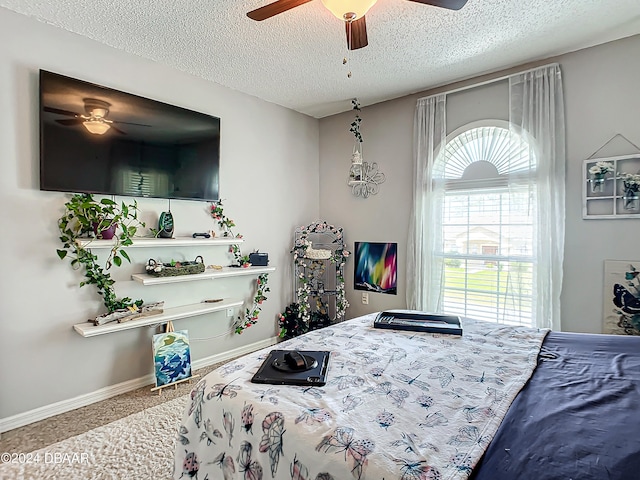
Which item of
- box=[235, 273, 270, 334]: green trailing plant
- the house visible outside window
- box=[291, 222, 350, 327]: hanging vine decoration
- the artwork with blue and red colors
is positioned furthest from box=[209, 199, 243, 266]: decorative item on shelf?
the house visible outside window

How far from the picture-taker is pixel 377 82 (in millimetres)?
3299

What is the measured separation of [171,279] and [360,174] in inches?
91.5

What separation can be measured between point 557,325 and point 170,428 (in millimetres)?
2965

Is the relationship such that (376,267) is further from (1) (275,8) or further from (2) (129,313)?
(1) (275,8)

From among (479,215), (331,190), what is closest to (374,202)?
(331,190)

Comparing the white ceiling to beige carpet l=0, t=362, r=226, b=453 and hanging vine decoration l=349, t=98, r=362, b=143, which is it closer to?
hanging vine decoration l=349, t=98, r=362, b=143

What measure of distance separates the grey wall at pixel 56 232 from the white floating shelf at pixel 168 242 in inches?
6.3

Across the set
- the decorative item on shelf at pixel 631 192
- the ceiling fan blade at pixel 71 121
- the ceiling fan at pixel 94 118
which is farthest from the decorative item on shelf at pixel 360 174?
the ceiling fan blade at pixel 71 121

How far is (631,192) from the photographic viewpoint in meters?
2.48

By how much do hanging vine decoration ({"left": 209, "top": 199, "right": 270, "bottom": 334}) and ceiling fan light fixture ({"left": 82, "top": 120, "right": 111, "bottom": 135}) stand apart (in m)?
1.06

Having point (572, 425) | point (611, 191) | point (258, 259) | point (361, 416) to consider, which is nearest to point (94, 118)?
point (258, 259)

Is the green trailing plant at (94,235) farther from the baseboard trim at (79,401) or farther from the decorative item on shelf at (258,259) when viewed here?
the decorative item on shelf at (258,259)

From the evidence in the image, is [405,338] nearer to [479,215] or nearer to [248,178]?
[479,215]

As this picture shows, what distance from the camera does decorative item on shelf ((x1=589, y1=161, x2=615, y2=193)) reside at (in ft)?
8.40
